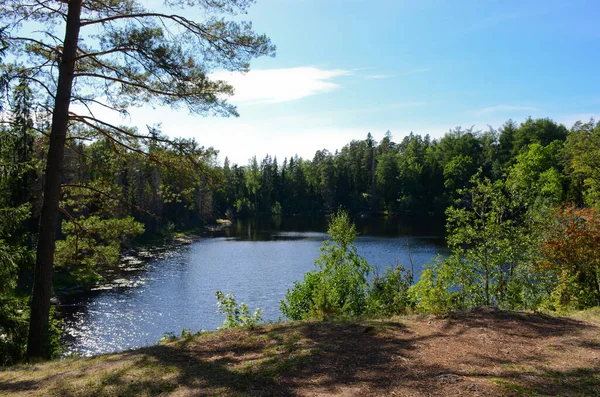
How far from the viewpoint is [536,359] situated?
5418mm

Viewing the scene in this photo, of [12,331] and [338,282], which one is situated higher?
[338,282]

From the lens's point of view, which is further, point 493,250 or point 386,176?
point 386,176

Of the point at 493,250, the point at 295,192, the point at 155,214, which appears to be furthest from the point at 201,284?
the point at 295,192

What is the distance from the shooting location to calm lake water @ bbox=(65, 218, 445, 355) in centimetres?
2050

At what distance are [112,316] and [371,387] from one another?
21.3 metres

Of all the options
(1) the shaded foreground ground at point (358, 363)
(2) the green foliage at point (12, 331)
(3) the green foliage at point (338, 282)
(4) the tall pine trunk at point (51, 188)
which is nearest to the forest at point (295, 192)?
(2) the green foliage at point (12, 331)

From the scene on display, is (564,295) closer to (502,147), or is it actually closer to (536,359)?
(536,359)

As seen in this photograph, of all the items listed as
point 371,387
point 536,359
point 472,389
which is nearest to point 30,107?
point 371,387

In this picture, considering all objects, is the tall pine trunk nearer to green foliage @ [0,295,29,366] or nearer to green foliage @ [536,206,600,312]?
green foliage @ [0,295,29,366]

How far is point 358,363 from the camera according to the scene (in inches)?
213

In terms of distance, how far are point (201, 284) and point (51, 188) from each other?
22222 millimetres

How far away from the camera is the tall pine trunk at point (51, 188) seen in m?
8.26

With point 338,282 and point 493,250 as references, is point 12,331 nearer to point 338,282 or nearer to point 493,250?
point 338,282

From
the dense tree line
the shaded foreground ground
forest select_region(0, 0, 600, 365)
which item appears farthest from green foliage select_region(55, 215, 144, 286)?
the dense tree line
